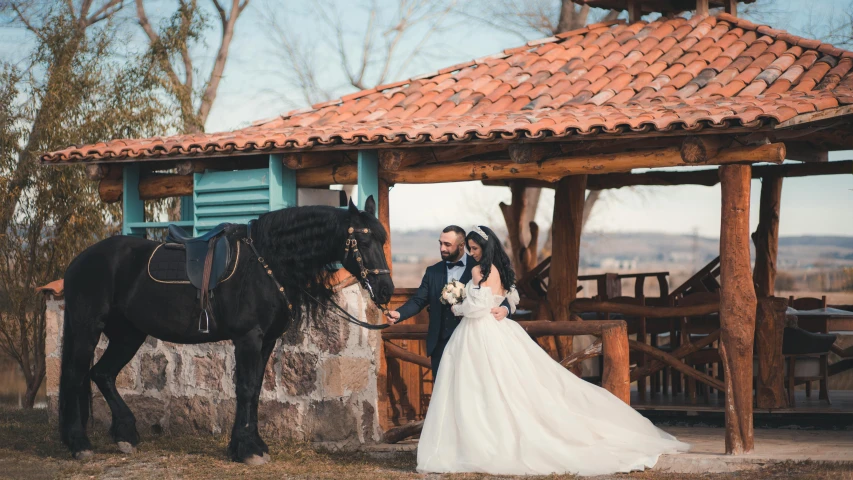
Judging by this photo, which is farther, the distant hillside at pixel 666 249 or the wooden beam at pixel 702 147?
the distant hillside at pixel 666 249

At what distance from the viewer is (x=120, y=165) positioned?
10.0 m

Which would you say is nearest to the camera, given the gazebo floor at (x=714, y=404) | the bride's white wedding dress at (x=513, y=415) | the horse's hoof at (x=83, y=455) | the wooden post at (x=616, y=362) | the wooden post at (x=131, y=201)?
the bride's white wedding dress at (x=513, y=415)

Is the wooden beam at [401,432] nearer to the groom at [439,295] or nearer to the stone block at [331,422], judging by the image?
the stone block at [331,422]

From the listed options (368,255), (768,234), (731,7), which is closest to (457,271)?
(368,255)

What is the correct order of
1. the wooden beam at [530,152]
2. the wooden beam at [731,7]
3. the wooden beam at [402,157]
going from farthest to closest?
the wooden beam at [731,7] → the wooden beam at [402,157] → the wooden beam at [530,152]

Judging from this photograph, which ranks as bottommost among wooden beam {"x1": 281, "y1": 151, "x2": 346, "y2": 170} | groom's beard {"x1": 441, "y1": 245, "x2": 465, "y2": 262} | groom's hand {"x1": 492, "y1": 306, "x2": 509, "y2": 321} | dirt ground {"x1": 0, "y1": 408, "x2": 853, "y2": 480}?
dirt ground {"x1": 0, "y1": 408, "x2": 853, "y2": 480}

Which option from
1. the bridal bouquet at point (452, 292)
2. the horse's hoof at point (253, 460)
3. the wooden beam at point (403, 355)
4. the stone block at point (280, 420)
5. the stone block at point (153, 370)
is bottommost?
the horse's hoof at point (253, 460)

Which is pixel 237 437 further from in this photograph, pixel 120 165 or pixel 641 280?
pixel 641 280

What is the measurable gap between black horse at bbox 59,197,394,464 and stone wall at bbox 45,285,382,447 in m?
0.92

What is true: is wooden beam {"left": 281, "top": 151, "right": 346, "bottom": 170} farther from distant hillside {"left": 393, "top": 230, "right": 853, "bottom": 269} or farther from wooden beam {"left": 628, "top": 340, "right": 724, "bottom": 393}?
distant hillside {"left": 393, "top": 230, "right": 853, "bottom": 269}

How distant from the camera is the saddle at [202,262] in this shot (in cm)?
724

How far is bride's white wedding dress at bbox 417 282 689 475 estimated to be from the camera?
22.0 ft

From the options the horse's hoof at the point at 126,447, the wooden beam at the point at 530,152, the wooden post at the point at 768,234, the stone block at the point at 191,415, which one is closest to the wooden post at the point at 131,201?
the stone block at the point at 191,415

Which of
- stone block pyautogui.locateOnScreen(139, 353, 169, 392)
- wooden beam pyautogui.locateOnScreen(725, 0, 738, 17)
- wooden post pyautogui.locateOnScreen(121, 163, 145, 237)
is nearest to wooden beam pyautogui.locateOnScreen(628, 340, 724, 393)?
stone block pyautogui.locateOnScreen(139, 353, 169, 392)
